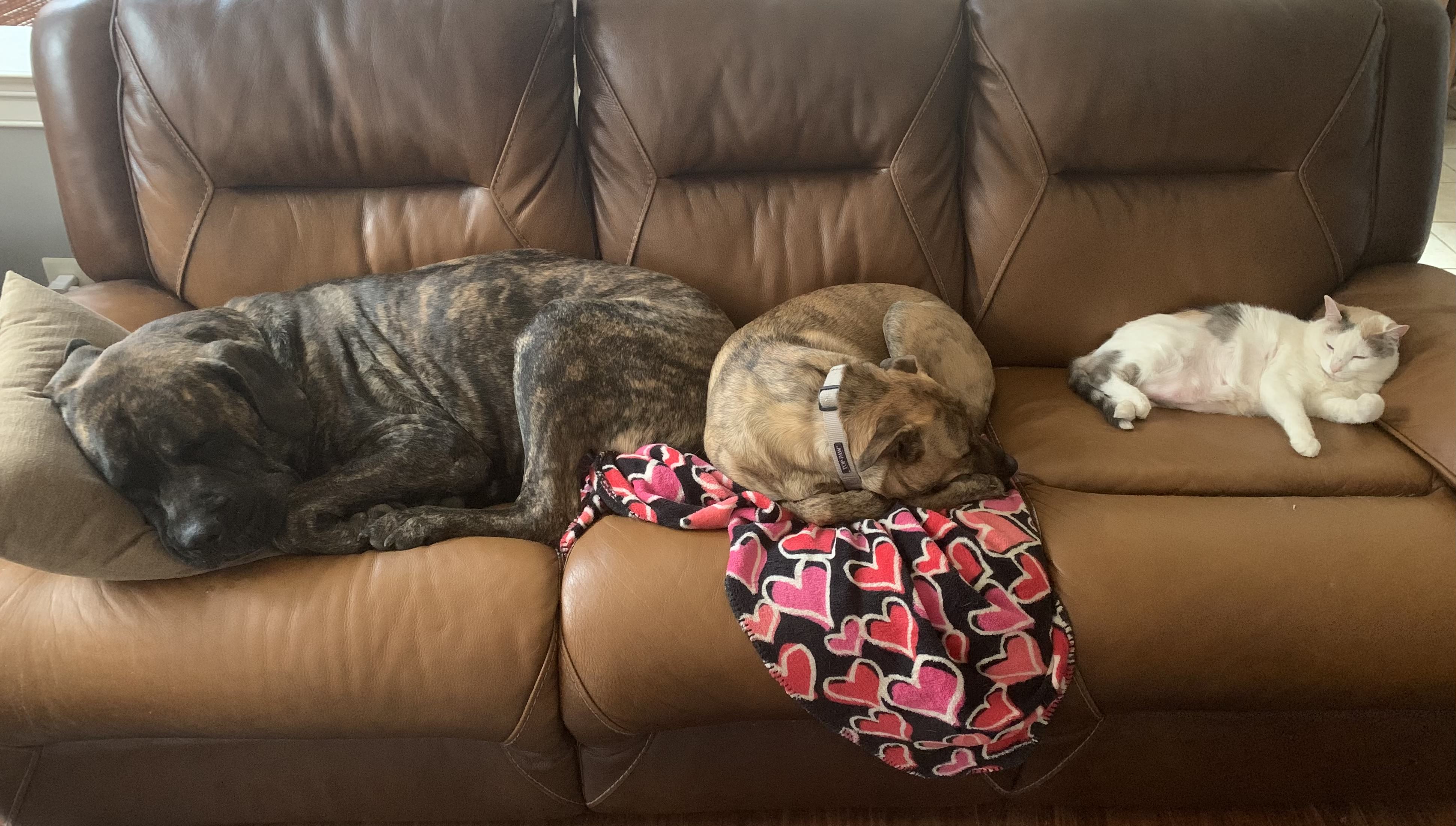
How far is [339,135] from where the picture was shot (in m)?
2.18

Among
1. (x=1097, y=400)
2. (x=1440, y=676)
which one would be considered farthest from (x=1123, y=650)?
(x=1097, y=400)

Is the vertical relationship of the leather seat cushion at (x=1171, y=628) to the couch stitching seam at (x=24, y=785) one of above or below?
above

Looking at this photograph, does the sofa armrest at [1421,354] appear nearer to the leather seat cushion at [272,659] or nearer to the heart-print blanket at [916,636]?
the heart-print blanket at [916,636]

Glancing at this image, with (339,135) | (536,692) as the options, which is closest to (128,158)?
(339,135)

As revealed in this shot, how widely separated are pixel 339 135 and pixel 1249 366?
8.15 ft

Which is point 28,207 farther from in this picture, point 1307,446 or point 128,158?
point 1307,446

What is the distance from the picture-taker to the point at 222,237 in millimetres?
2211

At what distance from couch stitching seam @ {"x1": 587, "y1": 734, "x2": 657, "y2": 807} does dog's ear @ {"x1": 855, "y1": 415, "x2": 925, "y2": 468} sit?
0.73 metres

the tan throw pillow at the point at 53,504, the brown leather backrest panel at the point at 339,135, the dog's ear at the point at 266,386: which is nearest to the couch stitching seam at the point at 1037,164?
the brown leather backrest panel at the point at 339,135

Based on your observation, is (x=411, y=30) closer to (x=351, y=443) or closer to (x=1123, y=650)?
(x=351, y=443)

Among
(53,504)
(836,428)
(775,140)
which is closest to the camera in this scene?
(53,504)

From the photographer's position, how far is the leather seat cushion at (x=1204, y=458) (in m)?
1.82

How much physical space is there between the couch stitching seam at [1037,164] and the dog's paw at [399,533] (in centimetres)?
163

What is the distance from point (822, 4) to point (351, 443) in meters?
1.69
